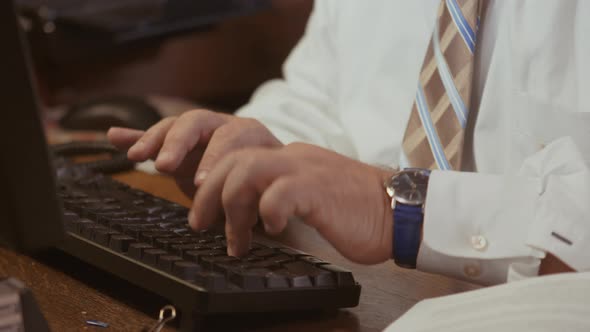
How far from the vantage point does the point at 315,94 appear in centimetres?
134

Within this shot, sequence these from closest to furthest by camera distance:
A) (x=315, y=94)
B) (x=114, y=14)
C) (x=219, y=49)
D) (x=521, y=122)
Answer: (x=521, y=122)
(x=315, y=94)
(x=114, y=14)
(x=219, y=49)

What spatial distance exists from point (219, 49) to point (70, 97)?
22.5 inches

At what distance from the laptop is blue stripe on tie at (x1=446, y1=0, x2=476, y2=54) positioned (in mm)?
386

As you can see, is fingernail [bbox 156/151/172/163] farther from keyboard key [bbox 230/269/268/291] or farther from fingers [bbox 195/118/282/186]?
keyboard key [bbox 230/269/268/291]

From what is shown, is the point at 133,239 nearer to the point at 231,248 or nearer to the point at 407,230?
the point at 231,248

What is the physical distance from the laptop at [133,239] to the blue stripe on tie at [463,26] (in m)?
0.39

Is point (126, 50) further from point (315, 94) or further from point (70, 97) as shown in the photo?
point (315, 94)

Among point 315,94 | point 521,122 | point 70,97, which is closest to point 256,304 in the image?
point 521,122

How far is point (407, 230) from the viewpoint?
0.68 meters

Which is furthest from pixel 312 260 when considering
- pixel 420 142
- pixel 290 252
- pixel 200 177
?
pixel 420 142

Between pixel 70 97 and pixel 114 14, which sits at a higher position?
pixel 114 14

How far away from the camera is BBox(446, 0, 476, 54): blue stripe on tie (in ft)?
3.00

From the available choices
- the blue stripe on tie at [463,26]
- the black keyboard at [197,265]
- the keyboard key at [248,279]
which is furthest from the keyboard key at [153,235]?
the blue stripe on tie at [463,26]

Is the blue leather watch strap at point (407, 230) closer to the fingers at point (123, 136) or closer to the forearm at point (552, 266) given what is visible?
the forearm at point (552, 266)
